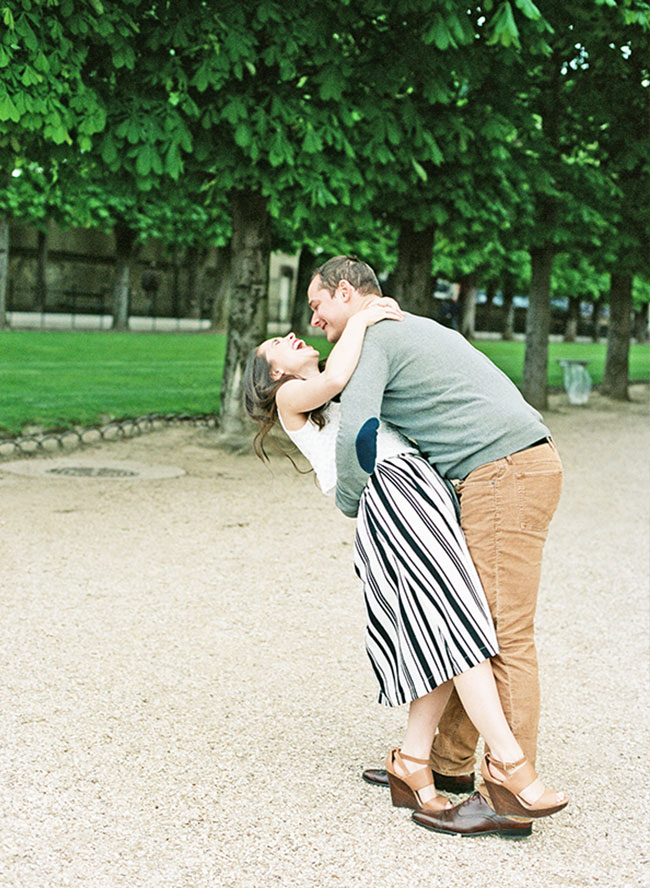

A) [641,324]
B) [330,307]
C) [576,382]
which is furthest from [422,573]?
[641,324]

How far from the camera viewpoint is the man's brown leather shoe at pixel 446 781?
407 cm

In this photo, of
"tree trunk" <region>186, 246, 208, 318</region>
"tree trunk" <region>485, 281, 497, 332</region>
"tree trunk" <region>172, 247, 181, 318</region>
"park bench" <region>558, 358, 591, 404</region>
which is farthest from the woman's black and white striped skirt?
"tree trunk" <region>485, 281, 497, 332</region>

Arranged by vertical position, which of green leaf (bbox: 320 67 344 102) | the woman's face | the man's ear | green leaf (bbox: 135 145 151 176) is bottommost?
the woman's face

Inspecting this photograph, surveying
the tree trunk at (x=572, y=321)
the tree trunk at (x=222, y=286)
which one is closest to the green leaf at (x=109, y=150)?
the tree trunk at (x=222, y=286)

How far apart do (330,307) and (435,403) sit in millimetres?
437

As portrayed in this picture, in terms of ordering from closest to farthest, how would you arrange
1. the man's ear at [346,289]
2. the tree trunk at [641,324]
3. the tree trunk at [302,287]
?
the man's ear at [346,289]
the tree trunk at [302,287]
the tree trunk at [641,324]

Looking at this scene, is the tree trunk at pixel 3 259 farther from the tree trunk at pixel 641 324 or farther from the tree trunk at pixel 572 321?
the tree trunk at pixel 641 324

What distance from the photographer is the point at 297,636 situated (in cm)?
586

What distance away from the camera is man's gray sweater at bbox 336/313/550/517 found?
3602mm

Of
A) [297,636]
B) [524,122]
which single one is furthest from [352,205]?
[297,636]

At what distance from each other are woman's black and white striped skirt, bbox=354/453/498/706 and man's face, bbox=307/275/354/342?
0.45m

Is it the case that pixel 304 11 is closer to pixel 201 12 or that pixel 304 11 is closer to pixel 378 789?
pixel 201 12

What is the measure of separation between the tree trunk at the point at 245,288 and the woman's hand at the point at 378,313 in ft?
28.3

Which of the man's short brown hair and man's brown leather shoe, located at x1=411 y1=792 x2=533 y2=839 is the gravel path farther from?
the man's short brown hair
